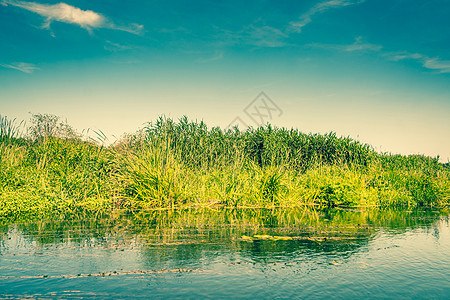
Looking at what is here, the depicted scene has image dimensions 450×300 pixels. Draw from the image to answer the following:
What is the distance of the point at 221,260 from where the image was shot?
363 centimetres

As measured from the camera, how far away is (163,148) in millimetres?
9070

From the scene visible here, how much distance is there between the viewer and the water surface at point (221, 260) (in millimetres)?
2773

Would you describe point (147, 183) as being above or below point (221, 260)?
above

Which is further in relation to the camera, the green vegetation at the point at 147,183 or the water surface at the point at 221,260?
the green vegetation at the point at 147,183

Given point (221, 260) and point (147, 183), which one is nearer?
point (221, 260)

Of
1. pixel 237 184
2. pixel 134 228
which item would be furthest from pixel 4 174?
pixel 237 184

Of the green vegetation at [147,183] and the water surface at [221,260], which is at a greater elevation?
the green vegetation at [147,183]

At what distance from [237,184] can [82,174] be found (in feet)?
14.3

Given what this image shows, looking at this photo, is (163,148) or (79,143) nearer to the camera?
(163,148)

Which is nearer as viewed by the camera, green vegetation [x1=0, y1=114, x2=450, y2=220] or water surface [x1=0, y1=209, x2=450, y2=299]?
water surface [x1=0, y1=209, x2=450, y2=299]

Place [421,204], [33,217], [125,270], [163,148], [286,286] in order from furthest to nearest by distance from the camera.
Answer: [421,204] < [163,148] < [33,217] < [125,270] < [286,286]

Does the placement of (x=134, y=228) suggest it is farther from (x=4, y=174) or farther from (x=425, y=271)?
(x=4, y=174)

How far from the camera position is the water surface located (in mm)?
2773

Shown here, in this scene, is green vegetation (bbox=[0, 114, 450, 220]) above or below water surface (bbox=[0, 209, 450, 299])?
above
